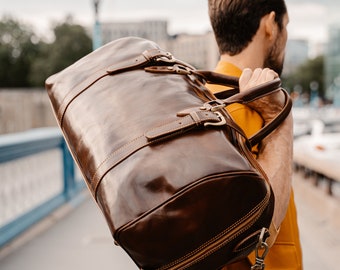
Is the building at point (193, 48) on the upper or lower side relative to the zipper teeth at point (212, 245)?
lower

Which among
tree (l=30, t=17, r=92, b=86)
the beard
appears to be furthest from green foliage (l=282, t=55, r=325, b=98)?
the beard

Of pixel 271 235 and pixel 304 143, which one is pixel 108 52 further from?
pixel 304 143

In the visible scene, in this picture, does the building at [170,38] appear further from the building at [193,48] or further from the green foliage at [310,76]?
the green foliage at [310,76]

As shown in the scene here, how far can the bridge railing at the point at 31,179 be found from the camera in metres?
5.25

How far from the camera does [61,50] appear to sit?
198ft

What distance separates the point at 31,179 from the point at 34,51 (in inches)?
2543

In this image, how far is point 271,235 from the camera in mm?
1054

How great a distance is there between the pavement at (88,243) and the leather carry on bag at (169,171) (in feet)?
12.2

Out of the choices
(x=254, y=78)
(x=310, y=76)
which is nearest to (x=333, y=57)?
(x=310, y=76)

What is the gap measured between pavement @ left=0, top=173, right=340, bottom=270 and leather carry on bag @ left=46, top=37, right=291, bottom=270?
371cm

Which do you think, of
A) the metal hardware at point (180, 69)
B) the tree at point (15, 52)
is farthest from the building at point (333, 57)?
the metal hardware at point (180, 69)

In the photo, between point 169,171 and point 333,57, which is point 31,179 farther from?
point 333,57

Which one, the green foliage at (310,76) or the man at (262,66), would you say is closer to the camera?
the man at (262,66)

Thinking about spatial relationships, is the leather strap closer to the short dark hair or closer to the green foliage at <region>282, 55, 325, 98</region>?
the short dark hair
